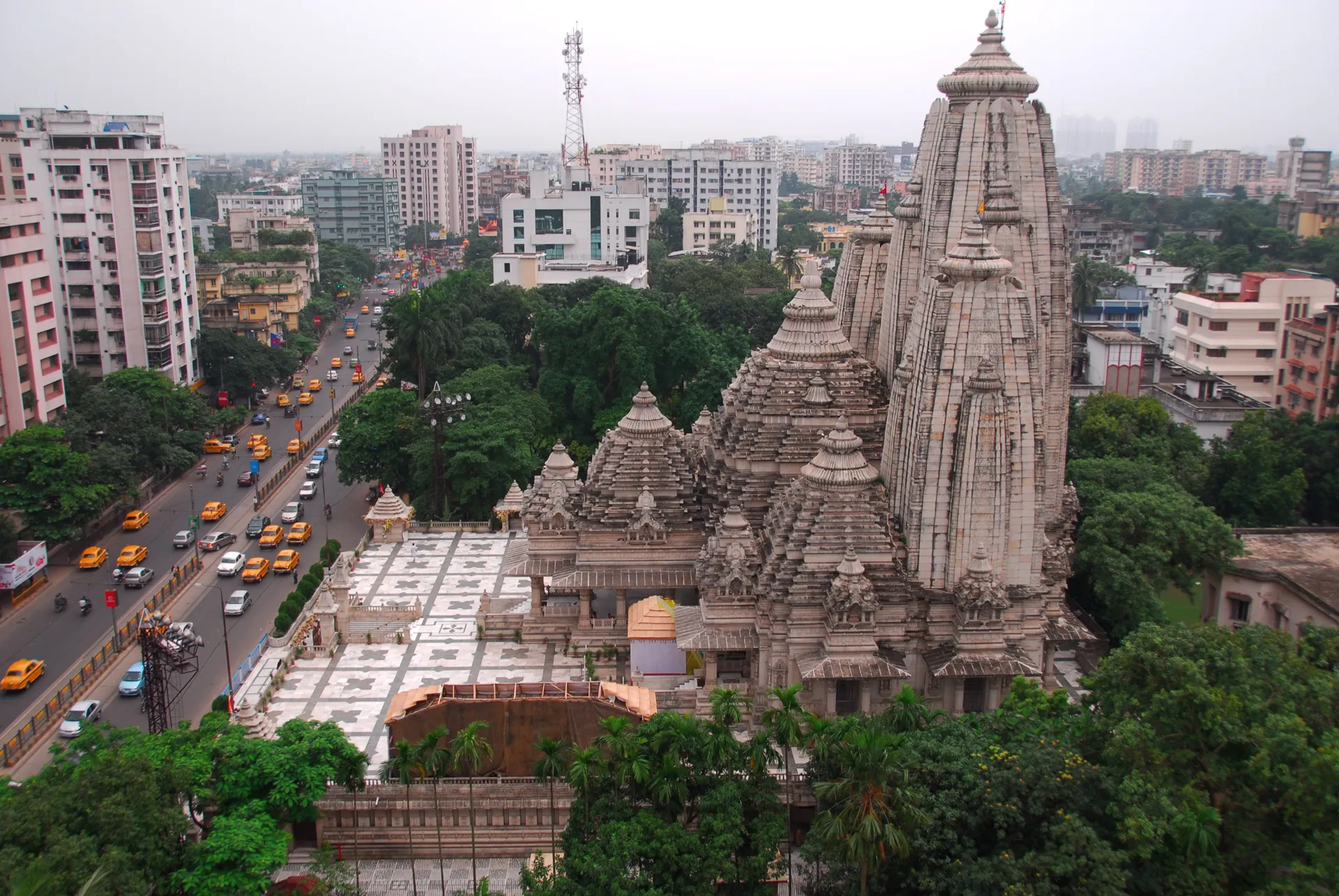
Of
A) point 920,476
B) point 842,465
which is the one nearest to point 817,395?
point 842,465

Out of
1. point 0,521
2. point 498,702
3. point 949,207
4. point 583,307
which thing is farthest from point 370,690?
point 583,307

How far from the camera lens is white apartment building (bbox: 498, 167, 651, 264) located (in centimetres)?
10788

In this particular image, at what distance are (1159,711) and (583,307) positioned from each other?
50552mm

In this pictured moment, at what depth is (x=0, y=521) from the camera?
47562 millimetres

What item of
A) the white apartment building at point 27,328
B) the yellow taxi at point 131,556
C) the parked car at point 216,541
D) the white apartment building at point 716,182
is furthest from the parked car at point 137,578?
the white apartment building at point 716,182

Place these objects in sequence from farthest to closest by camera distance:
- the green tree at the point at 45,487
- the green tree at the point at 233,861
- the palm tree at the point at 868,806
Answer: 1. the green tree at the point at 45,487
2. the green tree at the point at 233,861
3. the palm tree at the point at 868,806

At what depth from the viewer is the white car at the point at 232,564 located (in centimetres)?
5088

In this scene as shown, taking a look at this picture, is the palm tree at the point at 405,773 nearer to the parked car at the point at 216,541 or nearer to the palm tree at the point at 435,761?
the palm tree at the point at 435,761

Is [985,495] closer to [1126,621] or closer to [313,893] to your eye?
[1126,621]

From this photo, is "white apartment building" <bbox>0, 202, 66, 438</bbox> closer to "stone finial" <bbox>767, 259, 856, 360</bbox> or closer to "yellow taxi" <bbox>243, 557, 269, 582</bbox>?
"yellow taxi" <bbox>243, 557, 269, 582</bbox>

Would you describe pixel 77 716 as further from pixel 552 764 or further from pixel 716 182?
pixel 716 182

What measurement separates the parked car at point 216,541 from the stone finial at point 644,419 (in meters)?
23.3

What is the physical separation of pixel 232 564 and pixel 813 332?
27944 millimetres

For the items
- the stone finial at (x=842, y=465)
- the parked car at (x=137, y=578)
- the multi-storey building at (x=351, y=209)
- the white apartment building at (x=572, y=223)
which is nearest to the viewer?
the stone finial at (x=842, y=465)
